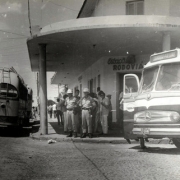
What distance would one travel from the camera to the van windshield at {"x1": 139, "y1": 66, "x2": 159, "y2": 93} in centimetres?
970

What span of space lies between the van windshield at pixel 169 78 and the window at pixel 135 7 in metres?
7.79

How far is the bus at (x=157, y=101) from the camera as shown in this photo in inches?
338

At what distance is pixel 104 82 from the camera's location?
18.6 meters

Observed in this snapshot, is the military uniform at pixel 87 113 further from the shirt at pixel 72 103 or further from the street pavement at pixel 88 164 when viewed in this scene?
the street pavement at pixel 88 164

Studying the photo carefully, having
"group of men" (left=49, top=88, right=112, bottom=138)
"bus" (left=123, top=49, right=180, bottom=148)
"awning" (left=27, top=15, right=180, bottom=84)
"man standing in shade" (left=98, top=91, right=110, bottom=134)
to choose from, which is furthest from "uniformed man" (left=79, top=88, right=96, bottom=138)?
"bus" (left=123, top=49, right=180, bottom=148)

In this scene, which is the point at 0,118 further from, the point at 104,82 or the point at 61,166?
the point at 61,166

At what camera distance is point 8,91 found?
15.0 metres

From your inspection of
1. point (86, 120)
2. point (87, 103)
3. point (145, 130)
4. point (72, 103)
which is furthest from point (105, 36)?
point (145, 130)

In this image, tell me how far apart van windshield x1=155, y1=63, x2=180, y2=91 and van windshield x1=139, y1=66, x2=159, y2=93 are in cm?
21

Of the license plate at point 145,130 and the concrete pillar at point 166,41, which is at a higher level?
the concrete pillar at point 166,41

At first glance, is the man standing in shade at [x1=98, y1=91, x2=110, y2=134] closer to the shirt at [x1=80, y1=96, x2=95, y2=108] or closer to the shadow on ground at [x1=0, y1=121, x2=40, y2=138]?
the shirt at [x1=80, y1=96, x2=95, y2=108]

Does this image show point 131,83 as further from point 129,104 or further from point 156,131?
point 156,131

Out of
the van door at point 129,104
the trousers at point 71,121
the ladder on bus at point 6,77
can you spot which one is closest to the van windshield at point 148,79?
the van door at point 129,104

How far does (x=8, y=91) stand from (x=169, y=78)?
25.8ft
